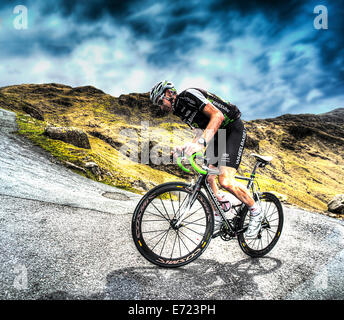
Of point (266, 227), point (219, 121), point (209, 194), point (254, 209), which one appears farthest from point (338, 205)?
point (219, 121)

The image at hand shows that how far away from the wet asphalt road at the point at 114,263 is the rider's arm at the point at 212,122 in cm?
189

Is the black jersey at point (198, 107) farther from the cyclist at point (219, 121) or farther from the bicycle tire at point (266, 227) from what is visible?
the bicycle tire at point (266, 227)

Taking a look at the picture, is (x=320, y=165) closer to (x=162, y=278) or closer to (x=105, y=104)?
(x=162, y=278)

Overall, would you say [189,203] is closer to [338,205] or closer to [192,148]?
[192,148]

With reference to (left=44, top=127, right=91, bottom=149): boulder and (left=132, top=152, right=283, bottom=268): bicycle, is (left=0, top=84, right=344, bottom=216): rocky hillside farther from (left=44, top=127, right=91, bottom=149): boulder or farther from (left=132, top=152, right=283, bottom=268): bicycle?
(left=132, top=152, right=283, bottom=268): bicycle

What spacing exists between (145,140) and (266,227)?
42.7m

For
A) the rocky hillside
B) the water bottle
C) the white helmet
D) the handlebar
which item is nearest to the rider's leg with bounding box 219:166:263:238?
the water bottle

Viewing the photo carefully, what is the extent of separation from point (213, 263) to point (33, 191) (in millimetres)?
4229

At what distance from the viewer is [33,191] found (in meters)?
4.49

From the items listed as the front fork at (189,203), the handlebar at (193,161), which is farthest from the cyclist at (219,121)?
the front fork at (189,203)

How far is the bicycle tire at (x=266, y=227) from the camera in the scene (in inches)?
130
